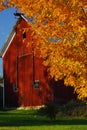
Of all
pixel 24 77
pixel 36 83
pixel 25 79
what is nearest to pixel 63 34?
pixel 36 83

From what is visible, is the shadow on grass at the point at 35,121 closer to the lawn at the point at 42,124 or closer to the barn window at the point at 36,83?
the lawn at the point at 42,124

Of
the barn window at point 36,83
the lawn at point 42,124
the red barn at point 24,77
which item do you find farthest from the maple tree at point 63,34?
the barn window at point 36,83

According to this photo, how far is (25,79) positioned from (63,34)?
33326mm

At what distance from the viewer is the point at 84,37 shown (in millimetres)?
14445

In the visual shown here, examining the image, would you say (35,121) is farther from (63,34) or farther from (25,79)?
(25,79)

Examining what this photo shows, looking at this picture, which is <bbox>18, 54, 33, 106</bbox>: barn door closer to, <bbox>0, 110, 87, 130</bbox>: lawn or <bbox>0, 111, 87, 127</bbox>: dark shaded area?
<bbox>0, 111, 87, 127</bbox>: dark shaded area

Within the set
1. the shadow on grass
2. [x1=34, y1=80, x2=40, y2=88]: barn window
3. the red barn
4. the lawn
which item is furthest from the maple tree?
[x1=34, y1=80, x2=40, y2=88]: barn window

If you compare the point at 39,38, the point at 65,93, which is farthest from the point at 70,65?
the point at 65,93

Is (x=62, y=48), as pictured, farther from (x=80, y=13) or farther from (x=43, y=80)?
(x=43, y=80)

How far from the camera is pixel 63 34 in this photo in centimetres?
1510

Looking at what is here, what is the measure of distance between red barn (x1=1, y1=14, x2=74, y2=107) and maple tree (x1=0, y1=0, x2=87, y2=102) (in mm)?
26570

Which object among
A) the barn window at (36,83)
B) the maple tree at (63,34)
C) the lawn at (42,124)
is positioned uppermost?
the barn window at (36,83)

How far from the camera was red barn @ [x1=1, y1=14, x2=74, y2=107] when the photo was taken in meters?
43.8

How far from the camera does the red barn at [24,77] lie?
43781 mm
